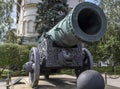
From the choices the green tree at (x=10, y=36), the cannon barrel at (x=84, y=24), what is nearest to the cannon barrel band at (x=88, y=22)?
the cannon barrel at (x=84, y=24)

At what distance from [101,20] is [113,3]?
21.4 metres

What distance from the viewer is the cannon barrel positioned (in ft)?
34.4

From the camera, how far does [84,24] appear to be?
1115 cm

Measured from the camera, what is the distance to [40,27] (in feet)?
96.7

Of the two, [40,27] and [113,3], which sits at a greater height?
[113,3]

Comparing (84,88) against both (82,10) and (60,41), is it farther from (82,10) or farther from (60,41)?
(60,41)

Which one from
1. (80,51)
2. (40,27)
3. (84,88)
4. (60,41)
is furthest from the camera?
(40,27)

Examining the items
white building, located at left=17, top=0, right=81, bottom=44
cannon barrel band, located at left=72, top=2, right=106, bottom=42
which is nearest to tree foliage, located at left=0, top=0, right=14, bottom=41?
white building, located at left=17, top=0, right=81, bottom=44

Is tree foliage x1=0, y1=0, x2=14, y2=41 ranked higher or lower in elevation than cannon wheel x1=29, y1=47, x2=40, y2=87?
higher

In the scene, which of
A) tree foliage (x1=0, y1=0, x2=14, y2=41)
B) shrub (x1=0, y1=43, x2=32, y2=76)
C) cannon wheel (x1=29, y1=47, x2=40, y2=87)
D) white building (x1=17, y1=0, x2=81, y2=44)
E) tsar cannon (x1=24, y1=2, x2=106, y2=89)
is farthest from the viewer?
white building (x1=17, y1=0, x2=81, y2=44)

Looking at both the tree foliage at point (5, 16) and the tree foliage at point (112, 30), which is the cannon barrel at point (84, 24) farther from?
the tree foliage at point (112, 30)

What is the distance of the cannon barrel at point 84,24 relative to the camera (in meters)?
10.5

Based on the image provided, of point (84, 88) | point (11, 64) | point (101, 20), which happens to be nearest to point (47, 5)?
point (11, 64)

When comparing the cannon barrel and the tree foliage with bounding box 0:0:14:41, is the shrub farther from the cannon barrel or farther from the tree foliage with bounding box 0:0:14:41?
the cannon barrel
